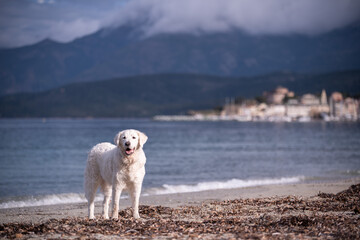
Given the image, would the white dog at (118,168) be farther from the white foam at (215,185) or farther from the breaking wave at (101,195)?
the white foam at (215,185)

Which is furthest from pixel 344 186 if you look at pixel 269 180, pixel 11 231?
pixel 11 231

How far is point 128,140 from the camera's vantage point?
10594 millimetres

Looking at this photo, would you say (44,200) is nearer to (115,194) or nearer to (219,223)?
(115,194)

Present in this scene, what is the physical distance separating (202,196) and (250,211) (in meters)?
6.05

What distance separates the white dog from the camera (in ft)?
35.3

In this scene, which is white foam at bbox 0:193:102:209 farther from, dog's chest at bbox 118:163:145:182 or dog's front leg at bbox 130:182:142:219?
dog's chest at bbox 118:163:145:182

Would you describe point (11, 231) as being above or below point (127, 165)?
below

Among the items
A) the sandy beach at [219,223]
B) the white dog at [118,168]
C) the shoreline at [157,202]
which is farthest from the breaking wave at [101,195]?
the white dog at [118,168]

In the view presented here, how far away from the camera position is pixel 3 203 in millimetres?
19078

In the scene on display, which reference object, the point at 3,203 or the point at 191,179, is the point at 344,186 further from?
the point at 3,203

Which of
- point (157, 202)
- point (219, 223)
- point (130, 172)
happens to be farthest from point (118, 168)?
point (157, 202)

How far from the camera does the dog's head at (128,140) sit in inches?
418

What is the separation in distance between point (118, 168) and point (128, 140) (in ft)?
2.52

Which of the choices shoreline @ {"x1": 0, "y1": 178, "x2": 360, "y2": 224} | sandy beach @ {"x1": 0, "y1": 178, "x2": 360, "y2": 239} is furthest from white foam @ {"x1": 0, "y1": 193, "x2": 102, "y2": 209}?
sandy beach @ {"x1": 0, "y1": 178, "x2": 360, "y2": 239}
